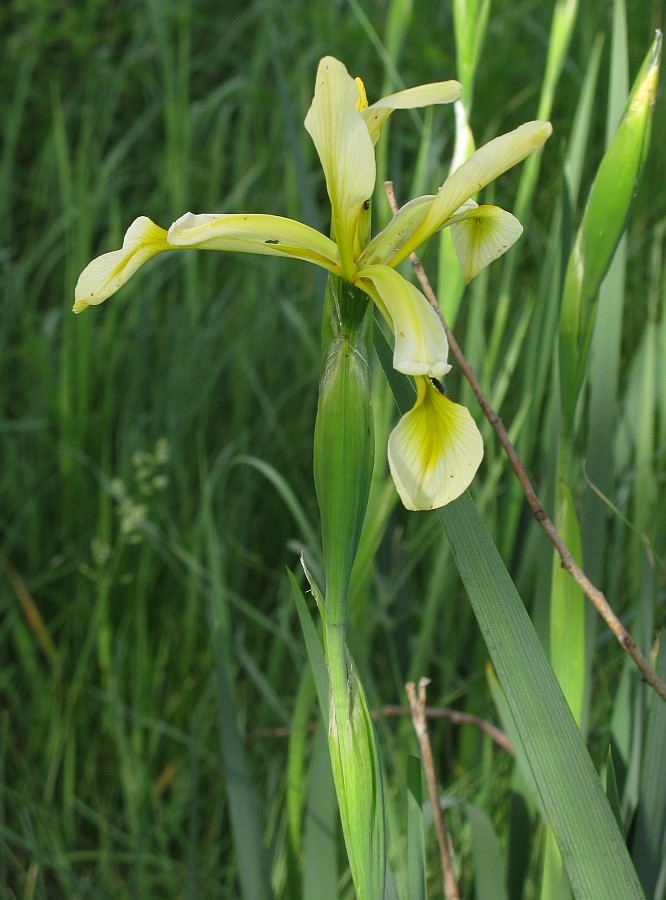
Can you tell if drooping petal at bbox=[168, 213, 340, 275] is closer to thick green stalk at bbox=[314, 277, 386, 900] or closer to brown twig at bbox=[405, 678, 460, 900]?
thick green stalk at bbox=[314, 277, 386, 900]

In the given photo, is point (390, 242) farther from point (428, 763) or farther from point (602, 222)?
point (428, 763)

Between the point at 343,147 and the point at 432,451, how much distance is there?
0.15m

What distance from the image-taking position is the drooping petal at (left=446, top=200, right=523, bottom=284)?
1.65ft

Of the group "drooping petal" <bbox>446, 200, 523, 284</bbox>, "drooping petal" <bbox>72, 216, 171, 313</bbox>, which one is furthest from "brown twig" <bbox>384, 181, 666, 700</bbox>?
"drooping petal" <bbox>72, 216, 171, 313</bbox>

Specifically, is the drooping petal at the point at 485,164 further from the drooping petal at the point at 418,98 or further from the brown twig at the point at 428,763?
the brown twig at the point at 428,763

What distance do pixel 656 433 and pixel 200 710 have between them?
0.74 metres

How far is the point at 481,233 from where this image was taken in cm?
53

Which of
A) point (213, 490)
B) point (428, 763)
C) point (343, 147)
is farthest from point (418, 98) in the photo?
point (213, 490)

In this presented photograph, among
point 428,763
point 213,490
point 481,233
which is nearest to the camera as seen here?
point 481,233

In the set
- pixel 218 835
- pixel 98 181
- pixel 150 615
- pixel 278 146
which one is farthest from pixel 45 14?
pixel 218 835

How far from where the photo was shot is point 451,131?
1.87m

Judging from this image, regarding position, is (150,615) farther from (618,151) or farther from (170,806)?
(618,151)

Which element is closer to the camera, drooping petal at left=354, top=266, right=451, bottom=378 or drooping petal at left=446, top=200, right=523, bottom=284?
drooping petal at left=354, top=266, right=451, bottom=378

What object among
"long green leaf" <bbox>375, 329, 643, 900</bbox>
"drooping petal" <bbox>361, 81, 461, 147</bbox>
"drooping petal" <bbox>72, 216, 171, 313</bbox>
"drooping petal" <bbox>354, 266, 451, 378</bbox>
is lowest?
"long green leaf" <bbox>375, 329, 643, 900</bbox>
